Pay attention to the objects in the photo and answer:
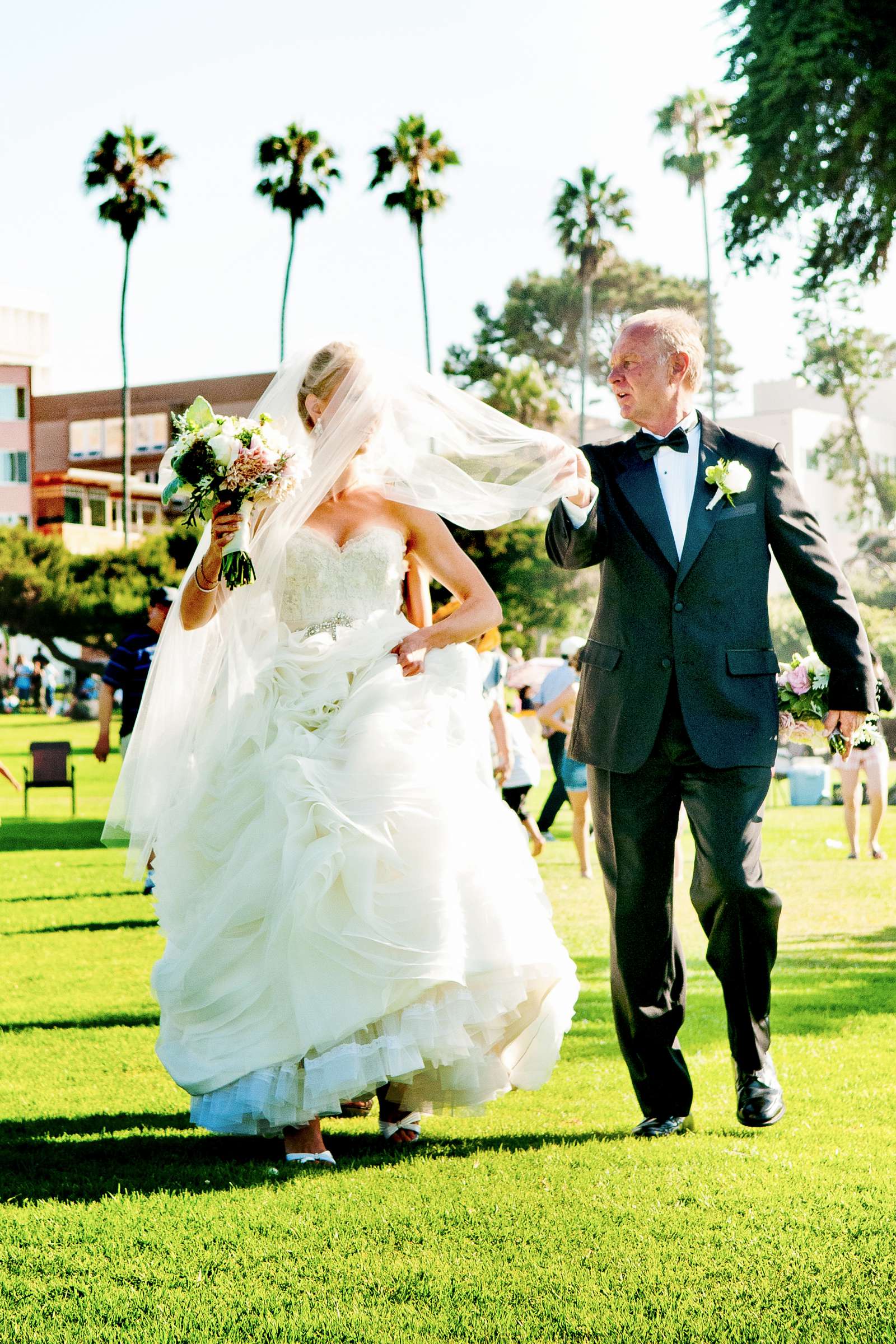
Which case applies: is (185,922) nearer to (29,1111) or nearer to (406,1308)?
(29,1111)

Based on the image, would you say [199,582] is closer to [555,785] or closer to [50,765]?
[555,785]

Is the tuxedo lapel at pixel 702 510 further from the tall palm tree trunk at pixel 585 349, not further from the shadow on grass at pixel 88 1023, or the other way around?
the tall palm tree trunk at pixel 585 349

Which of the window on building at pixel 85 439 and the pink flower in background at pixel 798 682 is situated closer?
the pink flower in background at pixel 798 682

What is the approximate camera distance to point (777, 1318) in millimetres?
3461

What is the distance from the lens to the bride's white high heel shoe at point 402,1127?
5250 millimetres

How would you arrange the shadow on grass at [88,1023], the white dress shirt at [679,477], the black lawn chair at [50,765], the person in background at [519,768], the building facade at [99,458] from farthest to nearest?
the building facade at [99,458], the black lawn chair at [50,765], the person in background at [519,768], the shadow on grass at [88,1023], the white dress shirt at [679,477]

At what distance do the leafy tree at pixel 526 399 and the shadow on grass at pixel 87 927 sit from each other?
43459 mm

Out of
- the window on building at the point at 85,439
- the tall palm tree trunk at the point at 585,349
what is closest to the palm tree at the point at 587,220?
the tall palm tree trunk at the point at 585,349

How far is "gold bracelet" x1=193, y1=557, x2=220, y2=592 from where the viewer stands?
5.57m

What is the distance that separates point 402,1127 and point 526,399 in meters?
50.3

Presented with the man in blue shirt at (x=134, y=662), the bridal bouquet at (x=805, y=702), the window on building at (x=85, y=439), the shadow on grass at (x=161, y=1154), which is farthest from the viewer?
the window on building at (x=85, y=439)

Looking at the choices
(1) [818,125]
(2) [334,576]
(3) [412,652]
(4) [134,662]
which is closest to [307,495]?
(2) [334,576]

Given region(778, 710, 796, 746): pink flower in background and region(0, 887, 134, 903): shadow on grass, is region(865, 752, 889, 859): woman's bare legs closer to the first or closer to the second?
region(0, 887, 134, 903): shadow on grass

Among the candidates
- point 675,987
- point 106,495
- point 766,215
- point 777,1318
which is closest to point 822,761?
point 766,215
